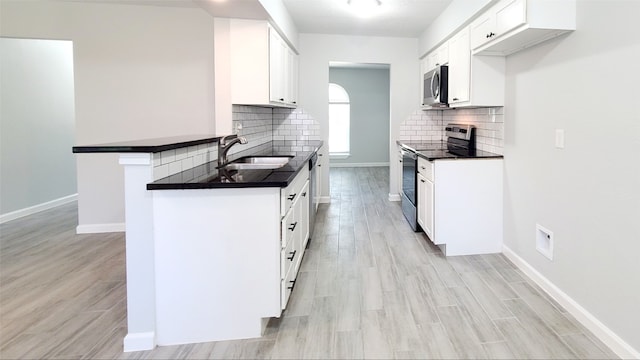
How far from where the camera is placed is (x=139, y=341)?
1.99 metres

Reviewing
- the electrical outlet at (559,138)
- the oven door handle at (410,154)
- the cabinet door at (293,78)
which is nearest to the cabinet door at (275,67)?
the cabinet door at (293,78)

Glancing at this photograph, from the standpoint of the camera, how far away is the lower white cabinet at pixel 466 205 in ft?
10.9

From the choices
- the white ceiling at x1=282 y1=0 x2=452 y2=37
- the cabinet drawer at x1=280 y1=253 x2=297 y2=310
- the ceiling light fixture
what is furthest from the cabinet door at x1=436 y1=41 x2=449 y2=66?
the cabinet drawer at x1=280 y1=253 x2=297 y2=310

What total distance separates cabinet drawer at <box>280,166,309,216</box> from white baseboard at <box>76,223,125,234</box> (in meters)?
2.54

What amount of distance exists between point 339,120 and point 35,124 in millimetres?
6518

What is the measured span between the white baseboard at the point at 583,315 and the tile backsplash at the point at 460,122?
112 centimetres

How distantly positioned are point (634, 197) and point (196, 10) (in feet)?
14.0

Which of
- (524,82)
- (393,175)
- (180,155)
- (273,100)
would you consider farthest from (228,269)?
(393,175)

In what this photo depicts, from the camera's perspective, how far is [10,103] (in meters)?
4.71

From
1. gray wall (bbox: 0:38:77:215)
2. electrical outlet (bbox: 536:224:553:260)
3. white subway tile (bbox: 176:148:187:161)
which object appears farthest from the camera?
gray wall (bbox: 0:38:77:215)

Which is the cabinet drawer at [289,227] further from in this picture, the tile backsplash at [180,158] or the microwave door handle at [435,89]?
the microwave door handle at [435,89]

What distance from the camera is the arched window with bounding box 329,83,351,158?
952cm

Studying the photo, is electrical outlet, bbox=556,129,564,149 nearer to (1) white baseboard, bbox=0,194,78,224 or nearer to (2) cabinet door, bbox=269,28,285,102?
(2) cabinet door, bbox=269,28,285,102

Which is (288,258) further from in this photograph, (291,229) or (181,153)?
(181,153)
